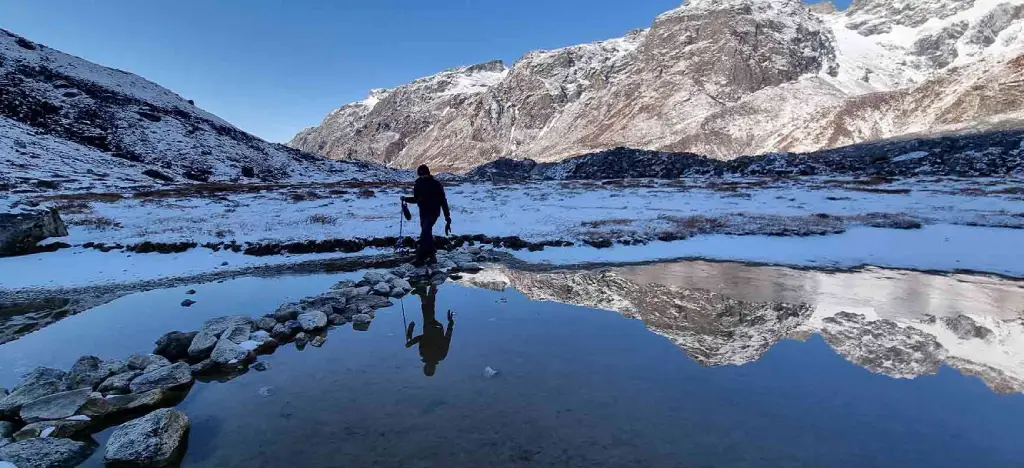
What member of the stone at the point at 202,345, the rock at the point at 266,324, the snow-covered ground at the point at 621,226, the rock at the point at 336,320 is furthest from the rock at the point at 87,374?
the snow-covered ground at the point at 621,226

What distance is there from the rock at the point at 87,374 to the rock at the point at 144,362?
0.25 metres

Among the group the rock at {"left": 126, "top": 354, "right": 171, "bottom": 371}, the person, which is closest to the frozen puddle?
the rock at {"left": 126, "top": 354, "right": 171, "bottom": 371}

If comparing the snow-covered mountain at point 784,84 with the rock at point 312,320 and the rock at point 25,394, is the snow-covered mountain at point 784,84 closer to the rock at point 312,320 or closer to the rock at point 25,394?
the rock at point 312,320

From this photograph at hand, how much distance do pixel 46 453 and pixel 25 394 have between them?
5.92 ft

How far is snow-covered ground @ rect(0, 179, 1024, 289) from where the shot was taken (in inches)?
577

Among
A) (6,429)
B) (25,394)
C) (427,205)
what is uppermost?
(427,205)

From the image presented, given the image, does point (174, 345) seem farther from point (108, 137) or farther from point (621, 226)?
point (108, 137)

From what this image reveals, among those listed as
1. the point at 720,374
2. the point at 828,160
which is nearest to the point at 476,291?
the point at 720,374

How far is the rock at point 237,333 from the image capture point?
7.71 m

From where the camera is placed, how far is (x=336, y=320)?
9.05 m

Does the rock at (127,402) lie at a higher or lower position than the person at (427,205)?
lower

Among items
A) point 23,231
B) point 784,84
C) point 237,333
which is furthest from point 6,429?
point 784,84

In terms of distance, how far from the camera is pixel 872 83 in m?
166

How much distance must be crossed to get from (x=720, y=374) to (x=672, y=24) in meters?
222
